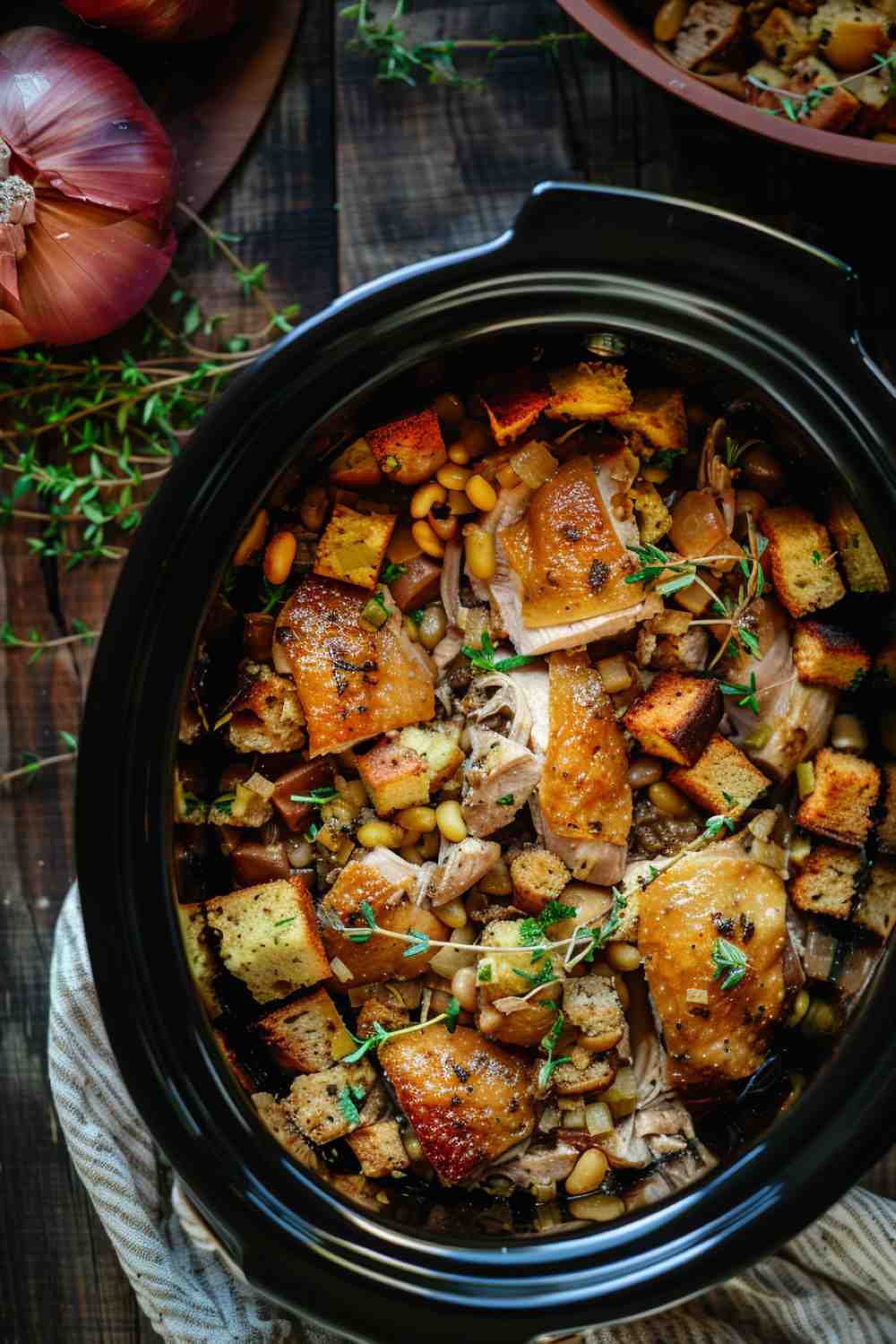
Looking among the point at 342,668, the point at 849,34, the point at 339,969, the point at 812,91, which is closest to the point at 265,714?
the point at 342,668

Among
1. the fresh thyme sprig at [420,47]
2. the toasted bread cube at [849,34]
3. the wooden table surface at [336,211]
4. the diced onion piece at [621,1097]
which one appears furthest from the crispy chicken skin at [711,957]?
the fresh thyme sprig at [420,47]

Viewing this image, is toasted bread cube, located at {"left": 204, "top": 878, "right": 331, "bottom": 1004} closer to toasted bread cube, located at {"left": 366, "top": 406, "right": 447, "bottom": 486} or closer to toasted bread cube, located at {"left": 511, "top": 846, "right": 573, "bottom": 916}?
toasted bread cube, located at {"left": 511, "top": 846, "right": 573, "bottom": 916}

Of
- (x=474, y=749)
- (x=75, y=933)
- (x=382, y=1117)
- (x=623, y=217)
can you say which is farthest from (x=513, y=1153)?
(x=623, y=217)

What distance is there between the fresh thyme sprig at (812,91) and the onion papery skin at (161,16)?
0.99 m

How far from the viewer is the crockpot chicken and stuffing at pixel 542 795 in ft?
6.30

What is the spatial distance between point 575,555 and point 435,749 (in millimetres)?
422

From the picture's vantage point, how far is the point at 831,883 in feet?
6.45

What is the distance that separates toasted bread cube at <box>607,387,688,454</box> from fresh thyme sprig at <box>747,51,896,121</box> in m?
0.48

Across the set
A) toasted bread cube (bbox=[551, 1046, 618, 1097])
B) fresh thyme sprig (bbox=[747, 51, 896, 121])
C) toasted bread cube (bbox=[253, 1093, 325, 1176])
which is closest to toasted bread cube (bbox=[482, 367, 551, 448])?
fresh thyme sprig (bbox=[747, 51, 896, 121])

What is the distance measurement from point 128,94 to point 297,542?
92 centimetres

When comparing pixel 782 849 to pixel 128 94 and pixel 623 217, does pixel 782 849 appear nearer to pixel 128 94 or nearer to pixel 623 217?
pixel 623 217

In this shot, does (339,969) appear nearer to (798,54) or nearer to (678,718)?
(678,718)

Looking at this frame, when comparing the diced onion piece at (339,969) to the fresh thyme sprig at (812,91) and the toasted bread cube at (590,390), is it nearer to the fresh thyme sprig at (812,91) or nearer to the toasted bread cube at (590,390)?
the toasted bread cube at (590,390)

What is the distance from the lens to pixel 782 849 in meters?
2.04
